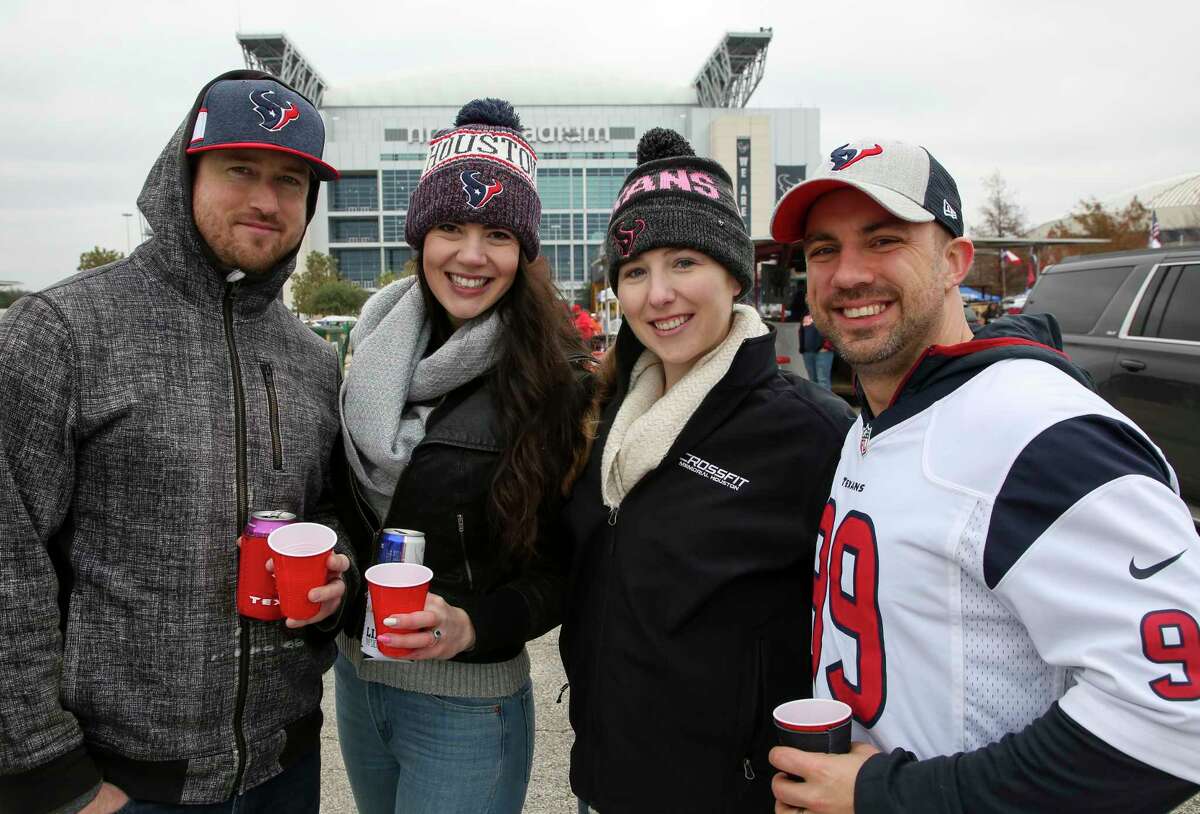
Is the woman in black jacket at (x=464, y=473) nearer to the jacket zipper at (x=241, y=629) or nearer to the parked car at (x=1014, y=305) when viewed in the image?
the jacket zipper at (x=241, y=629)

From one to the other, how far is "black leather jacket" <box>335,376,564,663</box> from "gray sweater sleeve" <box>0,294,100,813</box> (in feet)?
2.23

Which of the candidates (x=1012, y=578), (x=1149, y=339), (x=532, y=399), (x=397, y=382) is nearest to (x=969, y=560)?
(x=1012, y=578)

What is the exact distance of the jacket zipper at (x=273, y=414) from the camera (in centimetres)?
198

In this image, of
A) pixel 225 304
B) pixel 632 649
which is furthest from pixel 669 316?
pixel 225 304

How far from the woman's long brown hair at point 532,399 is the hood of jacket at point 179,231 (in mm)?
687

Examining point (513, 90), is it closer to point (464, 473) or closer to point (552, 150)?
point (552, 150)

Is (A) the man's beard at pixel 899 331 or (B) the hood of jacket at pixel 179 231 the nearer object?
(A) the man's beard at pixel 899 331

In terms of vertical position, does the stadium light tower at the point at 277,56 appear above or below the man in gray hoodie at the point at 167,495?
above

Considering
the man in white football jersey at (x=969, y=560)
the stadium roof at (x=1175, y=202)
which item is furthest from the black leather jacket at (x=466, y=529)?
the stadium roof at (x=1175, y=202)

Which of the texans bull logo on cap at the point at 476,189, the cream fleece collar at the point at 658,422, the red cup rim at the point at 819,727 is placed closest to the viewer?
the red cup rim at the point at 819,727

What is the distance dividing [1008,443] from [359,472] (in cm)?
164

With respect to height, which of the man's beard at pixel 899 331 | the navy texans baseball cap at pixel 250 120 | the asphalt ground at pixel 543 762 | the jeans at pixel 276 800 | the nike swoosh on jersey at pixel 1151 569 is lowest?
the asphalt ground at pixel 543 762

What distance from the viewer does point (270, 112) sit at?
193 centimetres

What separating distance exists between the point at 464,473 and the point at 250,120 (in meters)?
1.06
